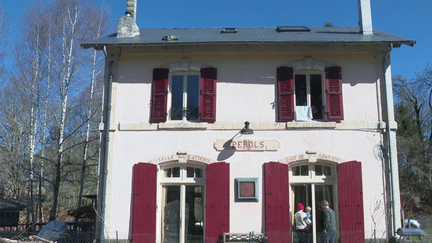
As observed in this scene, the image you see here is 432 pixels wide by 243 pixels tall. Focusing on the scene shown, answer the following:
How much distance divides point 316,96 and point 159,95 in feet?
14.4

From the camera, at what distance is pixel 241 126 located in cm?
1072

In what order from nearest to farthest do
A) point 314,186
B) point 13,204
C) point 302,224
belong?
point 302,224
point 314,186
point 13,204

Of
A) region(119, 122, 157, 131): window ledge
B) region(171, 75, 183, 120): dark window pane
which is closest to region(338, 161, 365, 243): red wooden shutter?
region(171, 75, 183, 120): dark window pane

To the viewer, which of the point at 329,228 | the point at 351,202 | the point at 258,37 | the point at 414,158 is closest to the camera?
the point at 329,228

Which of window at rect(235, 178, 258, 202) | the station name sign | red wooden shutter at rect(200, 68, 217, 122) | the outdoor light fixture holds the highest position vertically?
red wooden shutter at rect(200, 68, 217, 122)

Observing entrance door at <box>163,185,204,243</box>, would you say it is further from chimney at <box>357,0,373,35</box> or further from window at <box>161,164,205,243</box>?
chimney at <box>357,0,373,35</box>

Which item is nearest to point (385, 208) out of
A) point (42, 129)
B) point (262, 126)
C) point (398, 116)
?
point (262, 126)

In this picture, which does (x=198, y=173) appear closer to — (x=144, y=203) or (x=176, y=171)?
(x=176, y=171)

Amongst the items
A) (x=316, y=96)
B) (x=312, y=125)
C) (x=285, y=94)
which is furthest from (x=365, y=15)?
(x=312, y=125)

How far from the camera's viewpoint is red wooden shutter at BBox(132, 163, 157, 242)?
1027 cm

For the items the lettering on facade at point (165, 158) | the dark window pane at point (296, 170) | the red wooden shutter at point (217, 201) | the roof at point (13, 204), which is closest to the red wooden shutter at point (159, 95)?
the lettering on facade at point (165, 158)

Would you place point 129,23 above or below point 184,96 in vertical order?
above

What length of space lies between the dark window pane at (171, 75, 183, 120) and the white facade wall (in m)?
0.48

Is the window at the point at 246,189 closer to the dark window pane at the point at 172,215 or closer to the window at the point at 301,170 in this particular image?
the window at the point at 301,170
